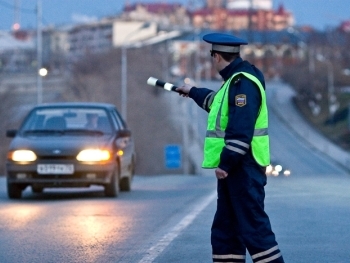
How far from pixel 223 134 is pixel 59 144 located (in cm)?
900

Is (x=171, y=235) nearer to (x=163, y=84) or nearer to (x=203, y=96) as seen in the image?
(x=163, y=84)

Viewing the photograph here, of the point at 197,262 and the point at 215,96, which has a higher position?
the point at 215,96

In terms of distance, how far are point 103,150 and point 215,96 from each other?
881cm

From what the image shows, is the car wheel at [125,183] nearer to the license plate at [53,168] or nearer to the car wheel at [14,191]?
the car wheel at [14,191]

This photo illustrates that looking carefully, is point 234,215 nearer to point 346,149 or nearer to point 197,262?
point 197,262

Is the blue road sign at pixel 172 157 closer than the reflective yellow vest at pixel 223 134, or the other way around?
the reflective yellow vest at pixel 223 134

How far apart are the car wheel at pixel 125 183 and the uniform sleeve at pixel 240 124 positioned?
11.0m

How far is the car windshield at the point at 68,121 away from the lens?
16547mm

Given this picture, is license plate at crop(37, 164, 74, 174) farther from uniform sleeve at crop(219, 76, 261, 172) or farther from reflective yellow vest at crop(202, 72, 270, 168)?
Answer: uniform sleeve at crop(219, 76, 261, 172)

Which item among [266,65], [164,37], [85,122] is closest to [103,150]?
[85,122]

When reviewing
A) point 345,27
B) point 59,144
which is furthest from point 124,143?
point 345,27

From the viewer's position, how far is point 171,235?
Result: 10656 millimetres

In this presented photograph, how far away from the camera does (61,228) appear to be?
37.4 feet

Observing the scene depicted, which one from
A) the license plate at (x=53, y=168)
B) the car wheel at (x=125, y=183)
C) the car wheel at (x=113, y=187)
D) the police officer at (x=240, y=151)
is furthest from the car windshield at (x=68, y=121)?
the police officer at (x=240, y=151)
